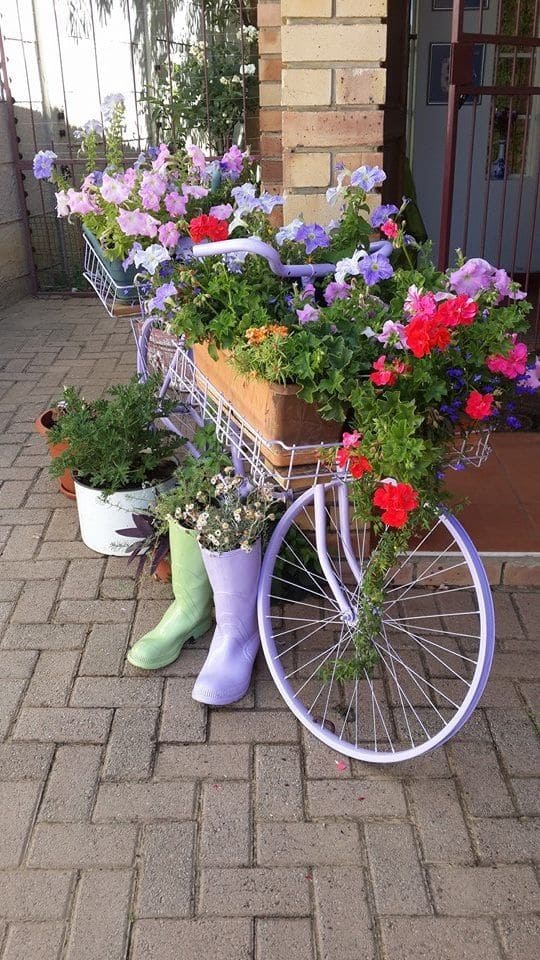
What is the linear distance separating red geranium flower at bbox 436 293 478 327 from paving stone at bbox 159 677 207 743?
4.49 feet

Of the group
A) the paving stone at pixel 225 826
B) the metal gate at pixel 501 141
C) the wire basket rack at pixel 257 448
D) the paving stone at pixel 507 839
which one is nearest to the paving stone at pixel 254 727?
the paving stone at pixel 225 826

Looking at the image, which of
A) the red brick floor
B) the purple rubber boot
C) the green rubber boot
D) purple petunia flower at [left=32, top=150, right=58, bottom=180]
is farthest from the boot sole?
purple petunia flower at [left=32, top=150, right=58, bottom=180]

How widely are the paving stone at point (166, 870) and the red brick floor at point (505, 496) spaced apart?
1510 mm

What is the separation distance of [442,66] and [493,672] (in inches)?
218

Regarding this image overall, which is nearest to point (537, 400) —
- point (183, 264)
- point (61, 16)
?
point (183, 264)

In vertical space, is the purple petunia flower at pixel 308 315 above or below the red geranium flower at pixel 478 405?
above

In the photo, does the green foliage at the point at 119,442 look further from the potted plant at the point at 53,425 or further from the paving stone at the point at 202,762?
the paving stone at the point at 202,762

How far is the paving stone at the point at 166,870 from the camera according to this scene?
196 cm

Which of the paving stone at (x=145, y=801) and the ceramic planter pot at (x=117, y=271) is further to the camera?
the ceramic planter pot at (x=117, y=271)

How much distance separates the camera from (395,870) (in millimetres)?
2045

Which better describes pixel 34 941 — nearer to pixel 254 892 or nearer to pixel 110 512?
pixel 254 892

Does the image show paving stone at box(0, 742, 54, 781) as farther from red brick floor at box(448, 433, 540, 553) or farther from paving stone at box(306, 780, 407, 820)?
red brick floor at box(448, 433, 540, 553)

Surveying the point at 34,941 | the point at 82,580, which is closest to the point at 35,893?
the point at 34,941

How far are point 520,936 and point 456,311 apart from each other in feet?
4.46
